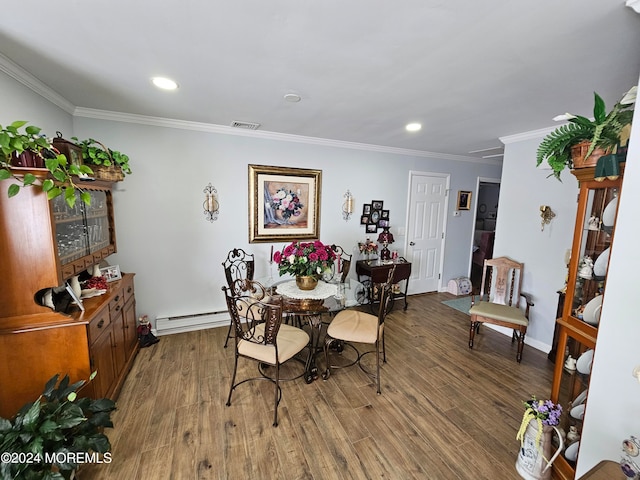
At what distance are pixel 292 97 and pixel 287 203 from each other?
1.68m

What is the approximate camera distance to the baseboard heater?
3.32m

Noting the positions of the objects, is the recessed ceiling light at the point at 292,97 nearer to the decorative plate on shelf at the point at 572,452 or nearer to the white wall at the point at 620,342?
the white wall at the point at 620,342

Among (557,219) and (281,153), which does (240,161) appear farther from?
(557,219)

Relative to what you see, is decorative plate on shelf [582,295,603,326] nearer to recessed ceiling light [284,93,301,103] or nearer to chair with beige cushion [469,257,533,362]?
chair with beige cushion [469,257,533,362]

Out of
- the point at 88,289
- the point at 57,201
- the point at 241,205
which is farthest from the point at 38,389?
the point at 241,205

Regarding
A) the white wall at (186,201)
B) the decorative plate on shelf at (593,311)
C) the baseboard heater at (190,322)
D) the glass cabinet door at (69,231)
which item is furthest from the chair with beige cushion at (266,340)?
the decorative plate on shelf at (593,311)

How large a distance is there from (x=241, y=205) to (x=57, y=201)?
6.19ft

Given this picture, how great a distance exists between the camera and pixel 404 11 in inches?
49.7

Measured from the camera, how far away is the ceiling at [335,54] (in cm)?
128

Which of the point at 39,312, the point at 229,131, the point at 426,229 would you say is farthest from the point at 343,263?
the point at 39,312

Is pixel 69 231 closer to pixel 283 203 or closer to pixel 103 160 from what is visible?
pixel 103 160

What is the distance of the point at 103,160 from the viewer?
242cm

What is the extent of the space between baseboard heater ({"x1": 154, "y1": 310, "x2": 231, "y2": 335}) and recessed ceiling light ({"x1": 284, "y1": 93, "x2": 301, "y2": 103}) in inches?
105

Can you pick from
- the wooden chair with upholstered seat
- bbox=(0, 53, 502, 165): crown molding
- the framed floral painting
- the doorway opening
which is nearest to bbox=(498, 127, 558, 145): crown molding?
bbox=(0, 53, 502, 165): crown molding
